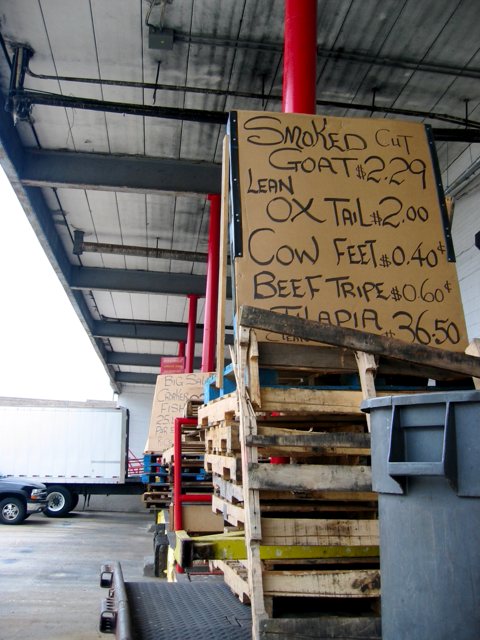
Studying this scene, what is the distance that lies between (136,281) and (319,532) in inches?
609

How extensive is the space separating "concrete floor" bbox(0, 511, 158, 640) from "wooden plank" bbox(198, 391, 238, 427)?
388 cm

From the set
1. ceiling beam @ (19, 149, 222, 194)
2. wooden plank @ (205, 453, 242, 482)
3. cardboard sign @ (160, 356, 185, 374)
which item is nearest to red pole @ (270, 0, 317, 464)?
wooden plank @ (205, 453, 242, 482)

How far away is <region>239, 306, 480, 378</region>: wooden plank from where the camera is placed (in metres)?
2.94

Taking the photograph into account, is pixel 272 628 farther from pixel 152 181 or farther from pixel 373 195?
pixel 152 181

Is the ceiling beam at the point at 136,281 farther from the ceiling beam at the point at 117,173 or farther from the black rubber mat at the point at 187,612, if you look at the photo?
the black rubber mat at the point at 187,612

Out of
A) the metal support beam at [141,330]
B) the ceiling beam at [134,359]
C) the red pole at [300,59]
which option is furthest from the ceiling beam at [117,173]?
the ceiling beam at [134,359]

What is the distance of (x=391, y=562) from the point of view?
1.96m

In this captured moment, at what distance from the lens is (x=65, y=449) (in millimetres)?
22641

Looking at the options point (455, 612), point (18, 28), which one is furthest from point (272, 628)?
point (18, 28)

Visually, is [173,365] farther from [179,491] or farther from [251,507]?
[251,507]

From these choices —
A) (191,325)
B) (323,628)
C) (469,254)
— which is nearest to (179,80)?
(469,254)

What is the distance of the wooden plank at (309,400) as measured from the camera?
301 centimetres

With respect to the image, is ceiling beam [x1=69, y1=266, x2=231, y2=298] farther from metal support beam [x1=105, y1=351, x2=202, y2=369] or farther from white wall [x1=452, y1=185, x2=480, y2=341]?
metal support beam [x1=105, y1=351, x2=202, y2=369]

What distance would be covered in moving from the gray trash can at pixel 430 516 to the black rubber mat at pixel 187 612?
117cm
